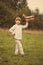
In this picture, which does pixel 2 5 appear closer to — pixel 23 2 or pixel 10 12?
pixel 10 12

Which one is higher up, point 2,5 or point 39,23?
point 2,5

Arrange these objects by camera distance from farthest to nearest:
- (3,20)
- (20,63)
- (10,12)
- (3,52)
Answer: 1. (10,12)
2. (3,20)
3. (3,52)
4. (20,63)

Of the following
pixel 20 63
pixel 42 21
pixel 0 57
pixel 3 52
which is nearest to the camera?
pixel 20 63

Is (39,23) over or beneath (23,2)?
beneath

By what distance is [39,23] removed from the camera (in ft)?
106

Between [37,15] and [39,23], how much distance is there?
1764mm

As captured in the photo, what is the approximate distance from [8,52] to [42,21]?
2200cm

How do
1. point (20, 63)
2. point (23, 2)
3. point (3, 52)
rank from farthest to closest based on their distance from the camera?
1. point (23, 2)
2. point (3, 52)
3. point (20, 63)

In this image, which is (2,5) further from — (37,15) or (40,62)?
(40,62)

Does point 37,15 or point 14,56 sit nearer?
point 14,56

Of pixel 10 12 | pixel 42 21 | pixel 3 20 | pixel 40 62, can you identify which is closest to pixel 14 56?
pixel 40 62

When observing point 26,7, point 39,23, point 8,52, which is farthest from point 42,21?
point 8,52

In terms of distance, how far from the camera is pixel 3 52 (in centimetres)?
1131

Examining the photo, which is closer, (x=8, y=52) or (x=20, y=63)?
(x=20, y=63)
